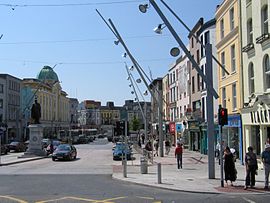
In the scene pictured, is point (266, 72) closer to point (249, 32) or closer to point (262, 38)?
point (262, 38)

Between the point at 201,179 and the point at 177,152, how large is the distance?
7599mm

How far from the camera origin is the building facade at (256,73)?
992 inches

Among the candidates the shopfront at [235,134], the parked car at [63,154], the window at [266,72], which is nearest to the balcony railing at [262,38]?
the window at [266,72]

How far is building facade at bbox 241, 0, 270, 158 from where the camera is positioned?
2519 cm

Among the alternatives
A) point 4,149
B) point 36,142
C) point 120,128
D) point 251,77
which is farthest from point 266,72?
point 4,149

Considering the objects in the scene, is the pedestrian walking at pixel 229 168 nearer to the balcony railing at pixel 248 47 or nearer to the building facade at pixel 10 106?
the balcony railing at pixel 248 47

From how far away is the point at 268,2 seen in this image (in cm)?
2438

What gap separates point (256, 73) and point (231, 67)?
5.77 metres

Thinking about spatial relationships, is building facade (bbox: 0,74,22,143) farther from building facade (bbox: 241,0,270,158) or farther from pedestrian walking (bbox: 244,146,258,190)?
pedestrian walking (bbox: 244,146,258,190)

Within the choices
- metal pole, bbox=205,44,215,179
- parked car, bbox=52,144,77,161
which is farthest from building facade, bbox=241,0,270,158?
parked car, bbox=52,144,77,161

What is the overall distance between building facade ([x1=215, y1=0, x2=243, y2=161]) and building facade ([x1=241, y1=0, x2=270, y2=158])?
1.29 meters

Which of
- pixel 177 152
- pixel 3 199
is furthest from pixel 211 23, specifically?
pixel 3 199

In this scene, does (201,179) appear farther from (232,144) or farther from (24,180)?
(232,144)

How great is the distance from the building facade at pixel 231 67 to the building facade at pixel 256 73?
1.29m
